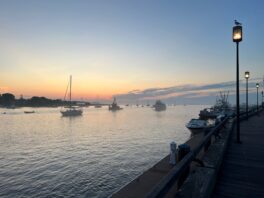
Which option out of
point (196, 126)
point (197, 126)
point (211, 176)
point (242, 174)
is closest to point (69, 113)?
point (196, 126)

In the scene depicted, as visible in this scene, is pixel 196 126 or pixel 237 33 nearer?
pixel 237 33

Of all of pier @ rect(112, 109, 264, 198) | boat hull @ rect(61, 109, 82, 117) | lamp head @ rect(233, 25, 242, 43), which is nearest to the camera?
pier @ rect(112, 109, 264, 198)

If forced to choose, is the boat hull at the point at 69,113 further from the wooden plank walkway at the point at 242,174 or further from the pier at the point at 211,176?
the wooden plank walkway at the point at 242,174

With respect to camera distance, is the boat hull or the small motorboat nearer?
the small motorboat

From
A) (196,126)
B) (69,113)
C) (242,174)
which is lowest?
(69,113)

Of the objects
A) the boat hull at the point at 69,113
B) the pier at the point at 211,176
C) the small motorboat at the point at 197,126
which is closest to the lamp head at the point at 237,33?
the pier at the point at 211,176

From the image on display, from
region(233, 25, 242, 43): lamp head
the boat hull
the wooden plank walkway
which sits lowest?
the boat hull

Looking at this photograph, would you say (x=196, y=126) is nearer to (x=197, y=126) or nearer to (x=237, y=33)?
(x=197, y=126)

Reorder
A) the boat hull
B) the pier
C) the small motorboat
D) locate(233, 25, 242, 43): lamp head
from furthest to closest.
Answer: the boat hull < the small motorboat < locate(233, 25, 242, 43): lamp head < the pier

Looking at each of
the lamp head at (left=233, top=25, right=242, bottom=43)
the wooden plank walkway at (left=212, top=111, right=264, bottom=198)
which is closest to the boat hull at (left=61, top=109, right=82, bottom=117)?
the lamp head at (left=233, top=25, right=242, bottom=43)

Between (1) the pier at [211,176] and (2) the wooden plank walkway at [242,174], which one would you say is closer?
(1) the pier at [211,176]

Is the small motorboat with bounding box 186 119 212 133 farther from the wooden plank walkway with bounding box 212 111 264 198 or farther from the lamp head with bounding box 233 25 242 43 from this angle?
the wooden plank walkway with bounding box 212 111 264 198

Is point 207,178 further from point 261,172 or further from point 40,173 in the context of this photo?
point 40,173

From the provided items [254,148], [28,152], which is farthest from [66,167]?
[254,148]
